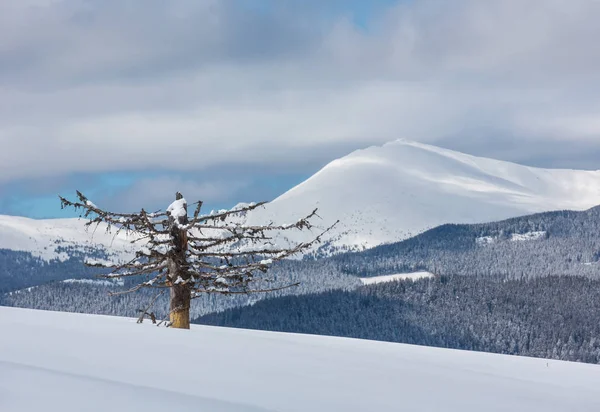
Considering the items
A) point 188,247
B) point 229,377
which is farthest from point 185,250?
point 229,377

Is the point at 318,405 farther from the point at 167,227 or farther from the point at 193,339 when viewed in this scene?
the point at 167,227

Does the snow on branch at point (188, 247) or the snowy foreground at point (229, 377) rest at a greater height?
the snow on branch at point (188, 247)

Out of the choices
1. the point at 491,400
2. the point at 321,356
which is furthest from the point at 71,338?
the point at 491,400

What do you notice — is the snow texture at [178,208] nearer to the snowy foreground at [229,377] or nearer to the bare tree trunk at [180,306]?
the bare tree trunk at [180,306]

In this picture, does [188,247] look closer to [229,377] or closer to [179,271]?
[179,271]

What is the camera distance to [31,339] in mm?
7973

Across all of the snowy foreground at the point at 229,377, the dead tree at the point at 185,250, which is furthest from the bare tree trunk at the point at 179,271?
the snowy foreground at the point at 229,377

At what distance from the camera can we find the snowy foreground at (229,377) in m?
5.75

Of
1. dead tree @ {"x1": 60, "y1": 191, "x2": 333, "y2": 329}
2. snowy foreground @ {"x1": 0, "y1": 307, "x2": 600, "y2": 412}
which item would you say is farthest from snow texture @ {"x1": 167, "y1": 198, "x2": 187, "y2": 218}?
snowy foreground @ {"x1": 0, "y1": 307, "x2": 600, "y2": 412}

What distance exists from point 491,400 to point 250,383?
2536 millimetres

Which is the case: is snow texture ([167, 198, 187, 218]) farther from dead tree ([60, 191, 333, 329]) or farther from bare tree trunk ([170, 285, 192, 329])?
bare tree trunk ([170, 285, 192, 329])

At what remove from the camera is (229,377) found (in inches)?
273

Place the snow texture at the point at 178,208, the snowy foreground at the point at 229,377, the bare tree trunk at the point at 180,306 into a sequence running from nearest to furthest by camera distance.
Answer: the snowy foreground at the point at 229,377
the bare tree trunk at the point at 180,306
the snow texture at the point at 178,208

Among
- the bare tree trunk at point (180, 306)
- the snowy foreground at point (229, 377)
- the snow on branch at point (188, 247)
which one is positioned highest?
the snow on branch at point (188, 247)
